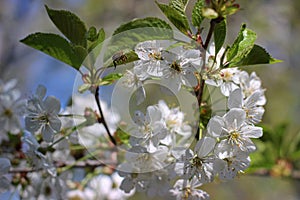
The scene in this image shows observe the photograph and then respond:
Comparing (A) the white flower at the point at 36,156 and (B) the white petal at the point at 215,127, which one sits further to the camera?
(A) the white flower at the point at 36,156

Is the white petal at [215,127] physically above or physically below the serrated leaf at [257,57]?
below

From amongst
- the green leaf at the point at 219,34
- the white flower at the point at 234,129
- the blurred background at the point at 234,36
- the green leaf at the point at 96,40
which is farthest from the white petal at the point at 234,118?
the blurred background at the point at 234,36

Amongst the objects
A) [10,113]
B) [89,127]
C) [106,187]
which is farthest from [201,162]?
[106,187]

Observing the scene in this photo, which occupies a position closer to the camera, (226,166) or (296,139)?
(226,166)

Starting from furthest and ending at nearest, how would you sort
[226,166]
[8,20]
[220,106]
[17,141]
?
[8,20]
[17,141]
[220,106]
[226,166]

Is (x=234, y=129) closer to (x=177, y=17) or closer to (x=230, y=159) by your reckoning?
(x=230, y=159)

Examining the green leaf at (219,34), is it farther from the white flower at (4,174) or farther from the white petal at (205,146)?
the white flower at (4,174)

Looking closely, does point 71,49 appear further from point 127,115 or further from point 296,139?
point 296,139

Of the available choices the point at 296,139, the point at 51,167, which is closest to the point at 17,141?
the point at 51,167
